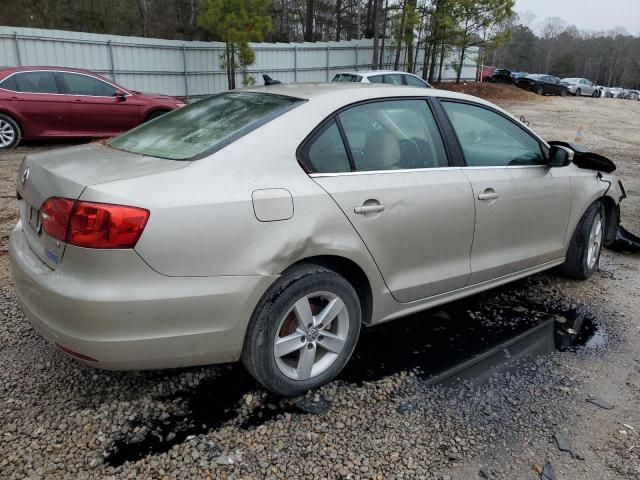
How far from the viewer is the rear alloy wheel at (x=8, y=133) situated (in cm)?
941

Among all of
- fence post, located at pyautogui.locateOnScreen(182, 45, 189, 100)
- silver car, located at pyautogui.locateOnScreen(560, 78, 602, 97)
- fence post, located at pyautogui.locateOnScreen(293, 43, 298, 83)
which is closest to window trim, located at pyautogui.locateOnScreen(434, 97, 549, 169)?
fence post, located at pyautogui.locateOnScreen(182, 45, 189, 100)

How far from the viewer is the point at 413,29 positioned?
24.2 m

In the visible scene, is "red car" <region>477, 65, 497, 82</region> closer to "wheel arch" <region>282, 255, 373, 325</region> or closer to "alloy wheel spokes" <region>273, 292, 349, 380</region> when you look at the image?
"wheel arch" <region>282, 255, 373, 325</region>

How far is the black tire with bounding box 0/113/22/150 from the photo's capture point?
941 cm

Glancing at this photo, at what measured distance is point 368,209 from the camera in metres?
2.77

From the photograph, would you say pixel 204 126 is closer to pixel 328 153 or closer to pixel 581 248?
pixel 328 153

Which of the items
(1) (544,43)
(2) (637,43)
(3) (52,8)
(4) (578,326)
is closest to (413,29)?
(3) (52,8)

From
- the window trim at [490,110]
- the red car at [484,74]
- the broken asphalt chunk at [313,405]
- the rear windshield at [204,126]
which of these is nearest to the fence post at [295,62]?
the red car at [484,74]

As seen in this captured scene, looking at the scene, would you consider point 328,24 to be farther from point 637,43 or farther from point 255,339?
point 637,43

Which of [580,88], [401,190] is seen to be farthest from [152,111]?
[580,88]

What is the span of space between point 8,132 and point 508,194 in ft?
30.2

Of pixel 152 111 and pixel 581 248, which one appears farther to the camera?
pixel 152 111

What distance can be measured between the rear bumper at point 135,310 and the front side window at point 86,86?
28.3ft

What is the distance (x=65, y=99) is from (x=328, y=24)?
34378 millimetres
